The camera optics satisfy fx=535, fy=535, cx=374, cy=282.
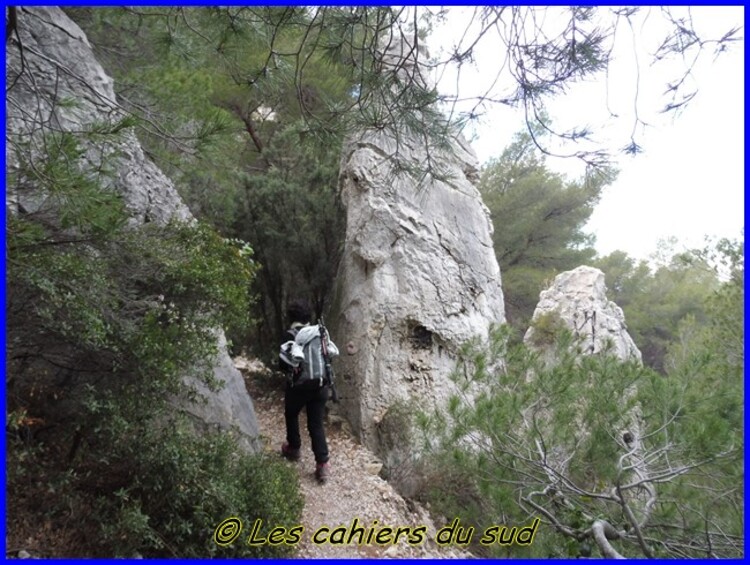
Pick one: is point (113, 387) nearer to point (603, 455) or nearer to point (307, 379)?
point (307, 379)

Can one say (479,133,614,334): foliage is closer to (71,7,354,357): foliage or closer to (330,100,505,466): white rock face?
(330,100,505,466): white rock face

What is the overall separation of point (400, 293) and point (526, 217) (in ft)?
18.1

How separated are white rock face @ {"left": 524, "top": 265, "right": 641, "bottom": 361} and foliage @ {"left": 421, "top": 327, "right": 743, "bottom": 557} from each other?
5218mm

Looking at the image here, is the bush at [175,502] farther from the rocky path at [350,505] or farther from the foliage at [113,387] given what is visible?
the rocky path at [350,505]

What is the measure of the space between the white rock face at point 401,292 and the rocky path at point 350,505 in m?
0.42

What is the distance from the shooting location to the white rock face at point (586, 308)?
8547 mm

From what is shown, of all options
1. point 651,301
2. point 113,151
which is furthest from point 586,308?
point 651,301

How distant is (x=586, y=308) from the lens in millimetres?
8664

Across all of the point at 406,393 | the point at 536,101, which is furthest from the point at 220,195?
the point at 536,101

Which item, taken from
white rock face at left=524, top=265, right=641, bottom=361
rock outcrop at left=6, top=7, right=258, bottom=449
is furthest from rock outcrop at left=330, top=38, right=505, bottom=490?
white rock face at left=524, top=265, right=641, bottom=361

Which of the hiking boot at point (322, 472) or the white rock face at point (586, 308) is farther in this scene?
the white rock face at point (586, 308)

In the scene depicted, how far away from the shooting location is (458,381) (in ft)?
10.8

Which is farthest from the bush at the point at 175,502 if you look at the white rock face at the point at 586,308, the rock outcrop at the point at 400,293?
the white rock face at the point at 586,308

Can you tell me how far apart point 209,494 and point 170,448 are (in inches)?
13.3
